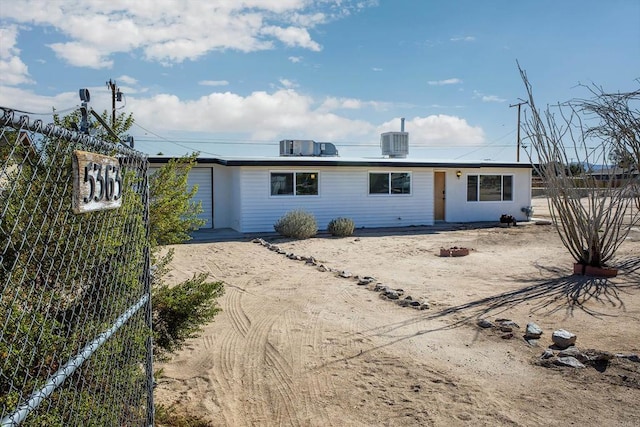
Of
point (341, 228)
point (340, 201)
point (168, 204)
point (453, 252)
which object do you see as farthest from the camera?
point (340, 201)

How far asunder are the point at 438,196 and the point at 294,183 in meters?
7.27

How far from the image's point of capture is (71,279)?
2955 mm

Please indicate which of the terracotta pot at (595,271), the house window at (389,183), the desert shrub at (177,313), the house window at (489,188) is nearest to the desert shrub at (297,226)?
the house window at (389,183)

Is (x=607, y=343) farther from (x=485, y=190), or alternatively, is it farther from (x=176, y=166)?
(x=485, y=190)

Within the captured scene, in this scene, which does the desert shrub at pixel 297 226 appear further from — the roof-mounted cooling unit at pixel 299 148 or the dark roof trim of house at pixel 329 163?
the roof-mounted cooling unit at pixel 299 148

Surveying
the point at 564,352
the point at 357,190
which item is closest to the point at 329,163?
the point at 357,190

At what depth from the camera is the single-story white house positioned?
19250 millimetres

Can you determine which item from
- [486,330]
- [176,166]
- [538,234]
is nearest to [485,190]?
[538,234]

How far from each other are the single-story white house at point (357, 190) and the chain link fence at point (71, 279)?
14749 mm

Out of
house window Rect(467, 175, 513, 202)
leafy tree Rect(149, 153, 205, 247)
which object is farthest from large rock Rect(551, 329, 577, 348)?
house window Rect(467, 175, 513, 202)

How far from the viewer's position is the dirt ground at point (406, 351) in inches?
183

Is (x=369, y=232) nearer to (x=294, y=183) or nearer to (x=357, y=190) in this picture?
(x=357, y=190)

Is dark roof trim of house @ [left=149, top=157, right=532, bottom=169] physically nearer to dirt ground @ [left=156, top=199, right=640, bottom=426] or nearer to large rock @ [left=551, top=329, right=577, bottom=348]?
dirt ground @ [left=156, top=199, right=640, bottom=426]

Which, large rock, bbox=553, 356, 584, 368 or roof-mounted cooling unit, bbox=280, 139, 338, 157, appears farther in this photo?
roof-mounted cooling unit, bbox=280, 139, 338, 157
